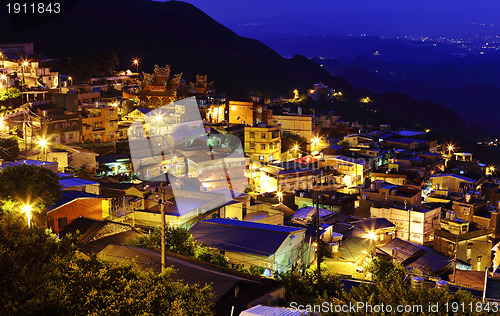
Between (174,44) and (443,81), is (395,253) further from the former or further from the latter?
(443,81)

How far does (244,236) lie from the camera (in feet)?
36.1

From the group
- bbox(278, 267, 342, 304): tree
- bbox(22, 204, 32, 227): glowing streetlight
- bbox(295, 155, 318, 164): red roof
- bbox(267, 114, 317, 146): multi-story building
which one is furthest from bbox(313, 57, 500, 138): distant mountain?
bbox(22, 204, 32, 227): glowing streetlight

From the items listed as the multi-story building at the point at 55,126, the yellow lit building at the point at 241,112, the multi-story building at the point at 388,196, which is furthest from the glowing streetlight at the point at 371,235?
the yellow lit building at the point at 241,112

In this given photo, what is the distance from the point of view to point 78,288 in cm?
628

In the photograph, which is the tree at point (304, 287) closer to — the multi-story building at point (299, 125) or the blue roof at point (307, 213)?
the blue roof at point (307, 213)

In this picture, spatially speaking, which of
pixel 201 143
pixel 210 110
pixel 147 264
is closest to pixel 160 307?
pixel 147 264

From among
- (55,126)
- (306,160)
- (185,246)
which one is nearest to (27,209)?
(185,246)

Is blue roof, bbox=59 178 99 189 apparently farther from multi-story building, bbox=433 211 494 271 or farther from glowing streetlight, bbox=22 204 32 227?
multi-story building, bbox=433 211 494 271

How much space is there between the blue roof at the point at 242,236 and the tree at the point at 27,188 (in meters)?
3.44

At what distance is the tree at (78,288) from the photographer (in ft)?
19.3

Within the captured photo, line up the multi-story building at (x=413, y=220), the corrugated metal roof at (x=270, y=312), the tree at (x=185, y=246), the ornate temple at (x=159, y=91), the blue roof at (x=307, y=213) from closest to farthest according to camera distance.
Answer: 1. the corrugated metal roof at (x=270, y=312)
2. the tree at (x=185, y=246)
3. the blue roof at (x=307, y=213)
4. the multi-story building at (x=413, y=220)
5. the ornate temple at (x=159, y=91)

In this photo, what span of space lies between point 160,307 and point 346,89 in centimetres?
6245

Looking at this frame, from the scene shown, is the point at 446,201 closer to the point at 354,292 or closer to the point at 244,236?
the point at 244,236

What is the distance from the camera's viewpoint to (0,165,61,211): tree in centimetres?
1101
